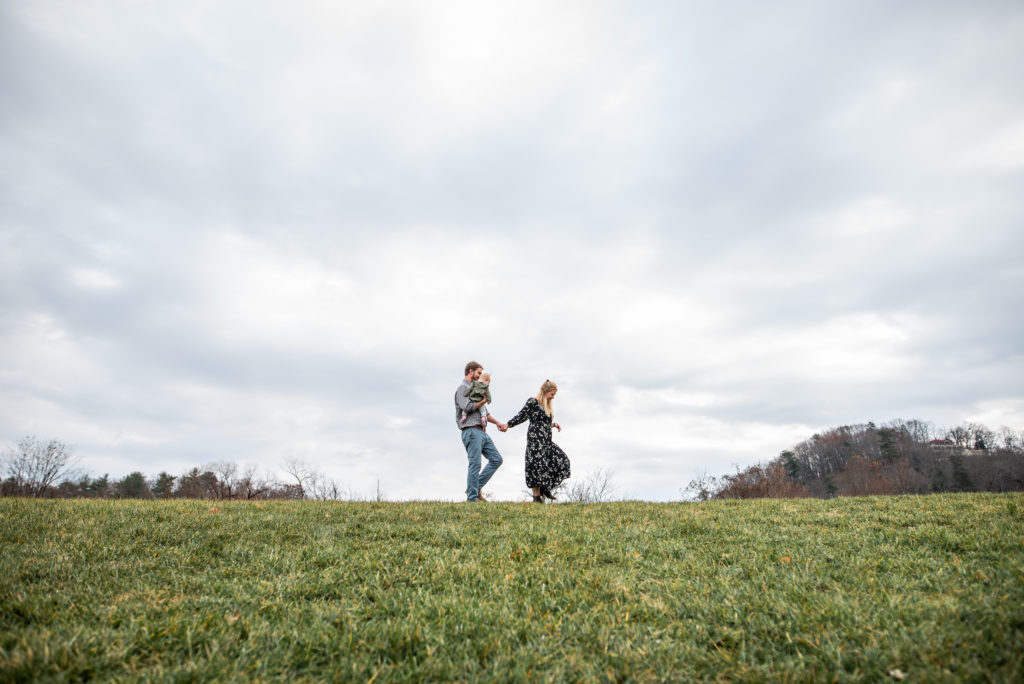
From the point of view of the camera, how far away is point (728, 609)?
455 cm

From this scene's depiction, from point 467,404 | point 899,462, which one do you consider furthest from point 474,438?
point 899,462

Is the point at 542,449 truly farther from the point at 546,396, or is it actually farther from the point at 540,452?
the point at 546,396

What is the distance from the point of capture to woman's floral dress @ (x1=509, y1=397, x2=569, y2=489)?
502 inches

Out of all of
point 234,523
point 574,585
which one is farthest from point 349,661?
point 234,523

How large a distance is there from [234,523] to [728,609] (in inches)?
278

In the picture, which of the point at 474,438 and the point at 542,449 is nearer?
the point at 474,438

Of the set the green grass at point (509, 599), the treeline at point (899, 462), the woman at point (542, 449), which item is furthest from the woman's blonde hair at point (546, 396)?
the treeline at point (899, 462)

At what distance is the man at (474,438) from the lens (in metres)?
12.5

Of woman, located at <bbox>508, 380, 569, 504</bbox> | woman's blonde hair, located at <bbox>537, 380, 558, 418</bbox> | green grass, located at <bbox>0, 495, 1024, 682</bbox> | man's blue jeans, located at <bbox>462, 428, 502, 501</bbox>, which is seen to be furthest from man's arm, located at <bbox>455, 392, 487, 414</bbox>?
green grass, located at <bbox>0, 495, 1024, 682</bbox>

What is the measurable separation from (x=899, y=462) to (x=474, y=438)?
90866mm

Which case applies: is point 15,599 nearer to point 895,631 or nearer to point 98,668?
point 98,668

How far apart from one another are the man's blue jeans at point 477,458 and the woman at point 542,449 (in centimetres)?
80

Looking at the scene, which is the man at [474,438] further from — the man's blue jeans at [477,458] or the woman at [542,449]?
the woman at [542,449]

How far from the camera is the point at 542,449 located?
12906 millimetres
